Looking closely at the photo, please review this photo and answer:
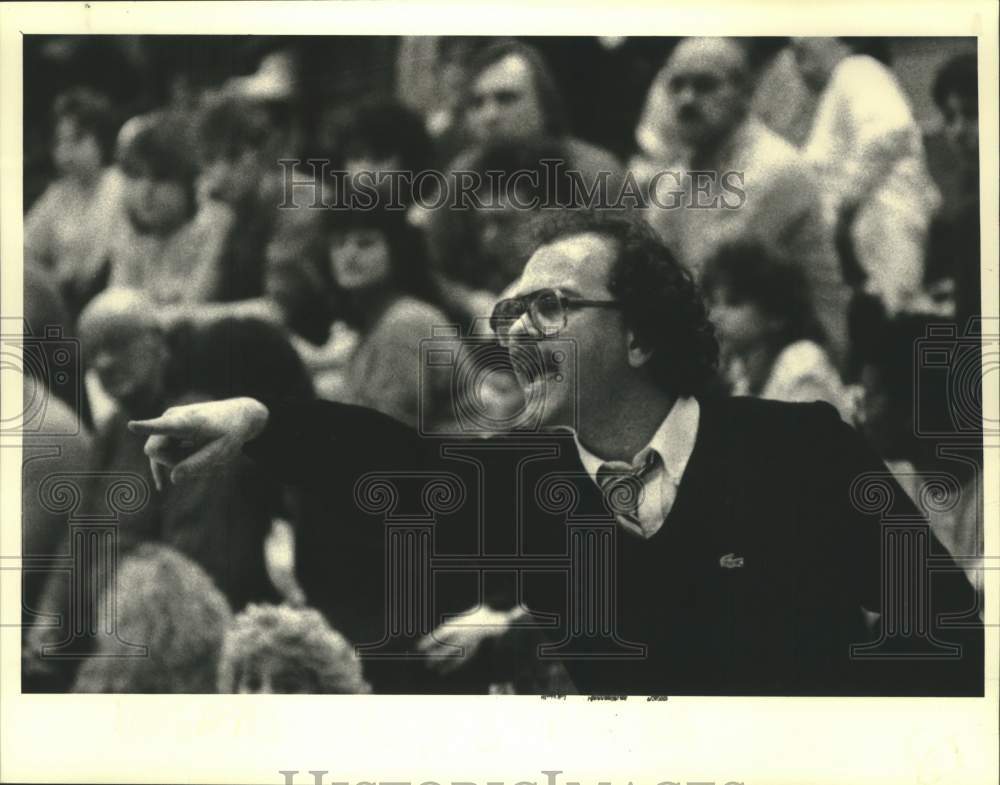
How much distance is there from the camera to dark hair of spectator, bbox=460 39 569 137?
482 centimetres

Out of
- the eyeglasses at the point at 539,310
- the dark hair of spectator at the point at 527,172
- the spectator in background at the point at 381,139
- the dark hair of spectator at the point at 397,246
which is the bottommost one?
the eyeglasses at the point at 539,310

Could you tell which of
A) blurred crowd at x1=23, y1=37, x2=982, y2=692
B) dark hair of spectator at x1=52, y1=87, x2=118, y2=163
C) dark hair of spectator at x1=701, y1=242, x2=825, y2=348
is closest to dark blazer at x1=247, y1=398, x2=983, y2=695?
blurred crowd at x1=23, y1=37, x2=982, y2=692

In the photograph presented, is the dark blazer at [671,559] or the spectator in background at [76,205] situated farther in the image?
the spectator in background at [76,205]

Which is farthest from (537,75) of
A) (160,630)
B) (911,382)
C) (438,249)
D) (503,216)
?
(160,630)

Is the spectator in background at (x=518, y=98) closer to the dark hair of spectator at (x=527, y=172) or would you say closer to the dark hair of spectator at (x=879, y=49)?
the dark hair of spectator at (x=527, y=172)

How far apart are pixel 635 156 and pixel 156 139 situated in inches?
84.5

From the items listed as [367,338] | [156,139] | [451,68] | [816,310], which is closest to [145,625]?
[367,338]

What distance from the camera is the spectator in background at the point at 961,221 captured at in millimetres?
4824

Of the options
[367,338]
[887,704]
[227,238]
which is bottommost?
[887,704]

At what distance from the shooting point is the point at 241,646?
482 cm

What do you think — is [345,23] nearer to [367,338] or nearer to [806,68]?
[367,338]

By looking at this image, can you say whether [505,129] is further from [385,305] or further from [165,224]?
[165,224]

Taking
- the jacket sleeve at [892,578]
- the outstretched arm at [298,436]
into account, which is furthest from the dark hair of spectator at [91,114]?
the jacket sleeve at [892,578]

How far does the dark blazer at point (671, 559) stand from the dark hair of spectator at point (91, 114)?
1482 millimetres
